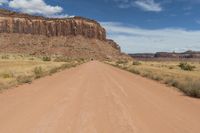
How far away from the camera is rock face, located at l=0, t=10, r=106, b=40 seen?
530 ft

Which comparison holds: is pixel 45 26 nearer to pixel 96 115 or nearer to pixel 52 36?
pixel 52 36

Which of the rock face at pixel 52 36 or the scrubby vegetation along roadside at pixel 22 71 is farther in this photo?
the rock face at pixel 52 36

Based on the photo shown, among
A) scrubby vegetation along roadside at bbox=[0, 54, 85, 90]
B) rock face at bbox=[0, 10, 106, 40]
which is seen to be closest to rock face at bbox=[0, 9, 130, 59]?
rock face at bbox=[0, 10, 106, 40]

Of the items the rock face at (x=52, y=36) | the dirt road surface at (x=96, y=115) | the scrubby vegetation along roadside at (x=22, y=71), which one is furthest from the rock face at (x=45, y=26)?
the dirt road surface at (x=96, y=115)

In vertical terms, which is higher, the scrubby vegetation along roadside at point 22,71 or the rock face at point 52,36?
the rock face at point 52,36

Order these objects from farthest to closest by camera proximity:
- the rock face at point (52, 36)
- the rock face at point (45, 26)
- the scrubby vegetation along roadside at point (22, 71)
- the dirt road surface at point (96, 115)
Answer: the rock face at point (45, 26) < the rock face at point (52, 36) < the scrubby vegetation along roadside at point (22, 71) < the dirt road surface at point (96, 115)

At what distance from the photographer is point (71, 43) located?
153250 millimetres

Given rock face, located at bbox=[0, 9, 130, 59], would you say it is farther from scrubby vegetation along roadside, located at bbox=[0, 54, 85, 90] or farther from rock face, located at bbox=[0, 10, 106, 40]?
scrubby vegetation along roadside, located at bbox=[0, 54, 85, 90]

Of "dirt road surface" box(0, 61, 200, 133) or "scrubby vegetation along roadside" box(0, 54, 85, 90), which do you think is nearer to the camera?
"dirt road surface" box(0, 61, 200, 133)

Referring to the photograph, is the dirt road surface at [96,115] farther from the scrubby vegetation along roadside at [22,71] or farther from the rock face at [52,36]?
the rock face at [52,36]

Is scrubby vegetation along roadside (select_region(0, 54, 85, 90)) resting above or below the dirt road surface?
below

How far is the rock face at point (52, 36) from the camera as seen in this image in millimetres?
143500

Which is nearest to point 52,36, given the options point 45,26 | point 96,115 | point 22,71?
point 45,26

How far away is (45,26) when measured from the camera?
171000 mm
